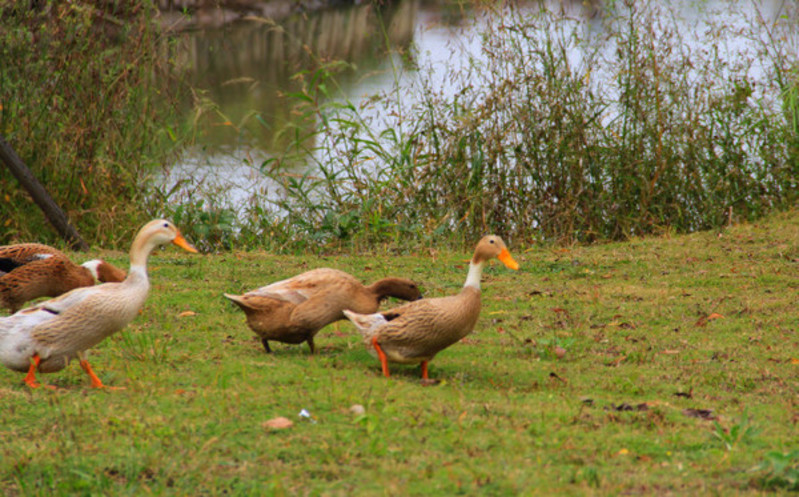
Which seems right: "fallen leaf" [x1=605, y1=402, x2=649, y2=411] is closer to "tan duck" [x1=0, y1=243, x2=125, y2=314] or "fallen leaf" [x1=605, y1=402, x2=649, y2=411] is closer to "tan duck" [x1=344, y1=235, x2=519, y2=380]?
"tan duck" [x1=344, y1=235, x2=519, y2=380]

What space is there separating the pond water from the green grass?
3876mm

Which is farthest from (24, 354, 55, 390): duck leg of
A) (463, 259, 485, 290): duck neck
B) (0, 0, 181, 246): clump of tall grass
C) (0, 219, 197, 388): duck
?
(0, 0, 181, 246): clump of tall grass

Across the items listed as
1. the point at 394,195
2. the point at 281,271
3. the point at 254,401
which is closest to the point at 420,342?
the point at 254,401

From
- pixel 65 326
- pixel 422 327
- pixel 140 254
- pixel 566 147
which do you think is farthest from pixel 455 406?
pixel 566 147

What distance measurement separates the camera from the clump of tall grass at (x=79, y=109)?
988cm

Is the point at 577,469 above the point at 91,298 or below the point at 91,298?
below

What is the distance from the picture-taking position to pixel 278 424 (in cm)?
425

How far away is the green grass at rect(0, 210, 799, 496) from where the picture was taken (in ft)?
12.2

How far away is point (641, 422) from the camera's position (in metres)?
4.46

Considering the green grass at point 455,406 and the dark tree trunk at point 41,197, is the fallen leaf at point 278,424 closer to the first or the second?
the green grass at point 455,406

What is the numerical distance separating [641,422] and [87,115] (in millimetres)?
7810

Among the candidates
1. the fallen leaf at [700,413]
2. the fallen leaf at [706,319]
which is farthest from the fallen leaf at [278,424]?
the fallen leaf at [706,319]

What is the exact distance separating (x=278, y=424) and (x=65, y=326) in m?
1.41

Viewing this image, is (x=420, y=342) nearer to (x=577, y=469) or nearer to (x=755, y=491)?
(x=577, y=469)
